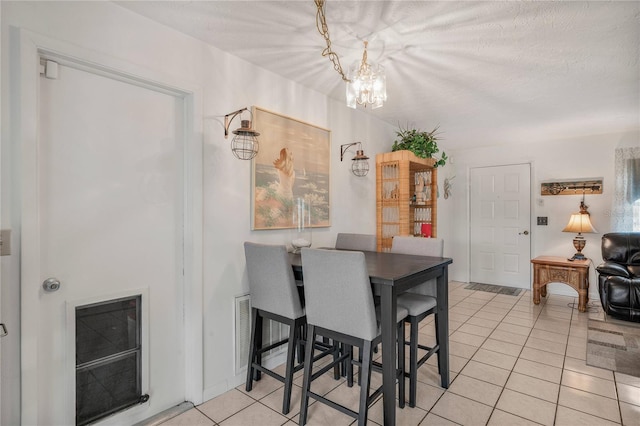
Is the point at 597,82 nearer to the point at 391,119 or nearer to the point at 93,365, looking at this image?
the point at 391,119

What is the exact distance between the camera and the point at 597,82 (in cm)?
282

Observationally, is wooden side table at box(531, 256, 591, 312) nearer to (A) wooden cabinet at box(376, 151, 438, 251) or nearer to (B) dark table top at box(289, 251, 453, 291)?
(A) wooden cabinet at box(376, 151, 438, 251)

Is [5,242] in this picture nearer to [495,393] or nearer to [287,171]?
[287,171]

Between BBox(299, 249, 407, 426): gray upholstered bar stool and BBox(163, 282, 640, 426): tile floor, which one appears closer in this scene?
BBox(299, 249, 407, 426): gray upholstered bar stool

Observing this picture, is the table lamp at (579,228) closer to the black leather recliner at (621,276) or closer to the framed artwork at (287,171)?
the black leather recliner at (621,276)

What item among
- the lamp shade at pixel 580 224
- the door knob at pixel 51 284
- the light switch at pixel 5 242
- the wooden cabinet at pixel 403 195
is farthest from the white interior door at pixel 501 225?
the light switch at pixel 5 242

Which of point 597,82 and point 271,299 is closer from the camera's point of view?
point 271,299

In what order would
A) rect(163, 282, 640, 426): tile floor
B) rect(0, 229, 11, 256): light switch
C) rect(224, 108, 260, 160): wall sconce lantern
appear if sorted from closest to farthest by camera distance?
rect(0, 229, 11, 256): light switch → rect(163, 282, 640, 426): tile floor → rect(224, 108, 260, 160): wall sconce lantern

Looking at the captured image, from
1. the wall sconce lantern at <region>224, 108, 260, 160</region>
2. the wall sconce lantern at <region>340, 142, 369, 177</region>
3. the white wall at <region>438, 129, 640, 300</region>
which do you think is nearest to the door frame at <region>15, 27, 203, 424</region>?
the wall sconce lantern at <region>224, 108, 260, 160</region>

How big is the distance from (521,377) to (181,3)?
3.30m

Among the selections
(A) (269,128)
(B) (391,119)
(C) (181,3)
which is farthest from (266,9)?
(B) (391,119)

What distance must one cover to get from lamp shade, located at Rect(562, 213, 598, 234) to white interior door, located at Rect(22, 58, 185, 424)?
15.6ft

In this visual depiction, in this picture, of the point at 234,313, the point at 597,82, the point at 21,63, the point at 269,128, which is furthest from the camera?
the point at 597,82

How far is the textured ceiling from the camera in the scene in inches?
71.7
